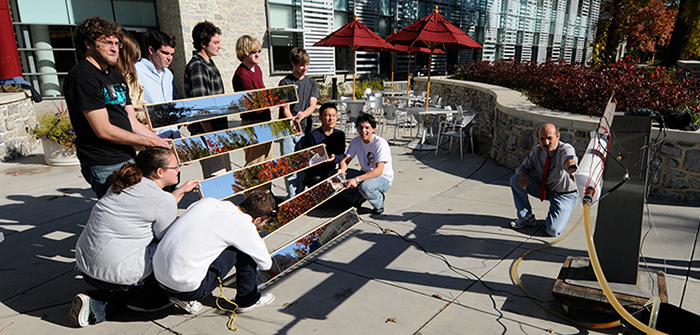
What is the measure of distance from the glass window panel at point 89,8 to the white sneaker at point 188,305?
36.1 ft

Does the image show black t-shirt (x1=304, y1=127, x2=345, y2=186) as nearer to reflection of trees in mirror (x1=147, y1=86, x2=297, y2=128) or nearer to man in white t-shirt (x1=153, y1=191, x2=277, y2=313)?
Result: reflection of trees in mirror (x1=147, y1=86, x2=297, y2=128)

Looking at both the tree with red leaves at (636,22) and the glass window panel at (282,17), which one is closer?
the glass window panel at (282,17)

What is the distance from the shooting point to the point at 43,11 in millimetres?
10766

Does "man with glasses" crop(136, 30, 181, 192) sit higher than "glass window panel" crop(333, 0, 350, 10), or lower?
lower

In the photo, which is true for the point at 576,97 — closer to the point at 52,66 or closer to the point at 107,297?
the point at 107,297

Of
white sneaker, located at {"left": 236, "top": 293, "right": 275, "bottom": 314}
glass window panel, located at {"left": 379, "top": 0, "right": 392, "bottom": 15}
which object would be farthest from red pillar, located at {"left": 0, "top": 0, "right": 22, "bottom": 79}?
glass window panel, located at {"left": 379, "top": 0, "right": 392, "bottom": 15}

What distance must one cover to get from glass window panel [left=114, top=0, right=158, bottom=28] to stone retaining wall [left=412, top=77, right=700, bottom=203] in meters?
9.66

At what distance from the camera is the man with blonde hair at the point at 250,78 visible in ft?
15.6

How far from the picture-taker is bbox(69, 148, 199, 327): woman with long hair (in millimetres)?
2740

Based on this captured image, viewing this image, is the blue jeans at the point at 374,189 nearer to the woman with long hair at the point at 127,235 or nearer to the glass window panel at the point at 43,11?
the woman with long hair at the point at 127,235

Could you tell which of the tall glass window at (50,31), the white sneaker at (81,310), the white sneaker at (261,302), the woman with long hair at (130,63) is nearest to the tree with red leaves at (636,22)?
the tall glass window at (50,31)

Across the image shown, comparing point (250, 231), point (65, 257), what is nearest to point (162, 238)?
point (250, 231)

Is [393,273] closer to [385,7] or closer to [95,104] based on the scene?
[95,104]

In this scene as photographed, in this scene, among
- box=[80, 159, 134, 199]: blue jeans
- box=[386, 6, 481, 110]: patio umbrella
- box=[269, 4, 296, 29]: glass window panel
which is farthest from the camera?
box=[269, 4, 296, 29]: glass window panel
